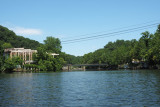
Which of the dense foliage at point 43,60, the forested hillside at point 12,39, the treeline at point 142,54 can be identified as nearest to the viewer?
the dense foliage at point 43,60

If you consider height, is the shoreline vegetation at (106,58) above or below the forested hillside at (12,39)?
below

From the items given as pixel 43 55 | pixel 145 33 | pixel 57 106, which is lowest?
pixel 57 106

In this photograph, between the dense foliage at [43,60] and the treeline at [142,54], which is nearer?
the dense foliage at [43,60]

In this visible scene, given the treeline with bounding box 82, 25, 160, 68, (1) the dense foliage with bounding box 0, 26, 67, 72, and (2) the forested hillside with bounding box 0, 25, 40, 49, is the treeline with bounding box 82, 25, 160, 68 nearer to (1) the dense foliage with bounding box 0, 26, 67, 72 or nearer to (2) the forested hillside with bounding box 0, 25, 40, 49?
(1) the dense foliage with bounding box 0, 26, 67, 72

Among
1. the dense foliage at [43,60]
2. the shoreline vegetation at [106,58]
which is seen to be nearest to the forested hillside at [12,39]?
the shoreline vegetation at [106,58]

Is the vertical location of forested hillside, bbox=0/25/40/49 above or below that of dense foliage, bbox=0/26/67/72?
above

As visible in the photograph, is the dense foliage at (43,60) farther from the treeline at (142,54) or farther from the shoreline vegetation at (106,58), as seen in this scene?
the treeline at (142,54)

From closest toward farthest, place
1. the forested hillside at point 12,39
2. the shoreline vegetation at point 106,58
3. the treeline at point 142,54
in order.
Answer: the shoreline vegetation at point 106,58 → the treeline at point 142,54 → the forested hillside at point 12,39

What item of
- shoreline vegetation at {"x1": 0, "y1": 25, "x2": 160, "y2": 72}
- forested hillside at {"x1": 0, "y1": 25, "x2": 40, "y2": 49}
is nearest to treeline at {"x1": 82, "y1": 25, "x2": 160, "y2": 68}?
shoreline vegetation at {"x1": 0, "y1": 25, "x2": 160, "y2": 72}

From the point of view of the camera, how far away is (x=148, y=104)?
17484 millimetres

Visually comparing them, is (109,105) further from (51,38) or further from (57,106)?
(51,38)

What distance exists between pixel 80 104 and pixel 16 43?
6601 inches

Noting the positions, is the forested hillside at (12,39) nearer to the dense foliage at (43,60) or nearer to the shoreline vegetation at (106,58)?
the shoreline vegetation at (106,58)

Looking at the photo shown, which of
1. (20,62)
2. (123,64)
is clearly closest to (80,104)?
(20,62)
